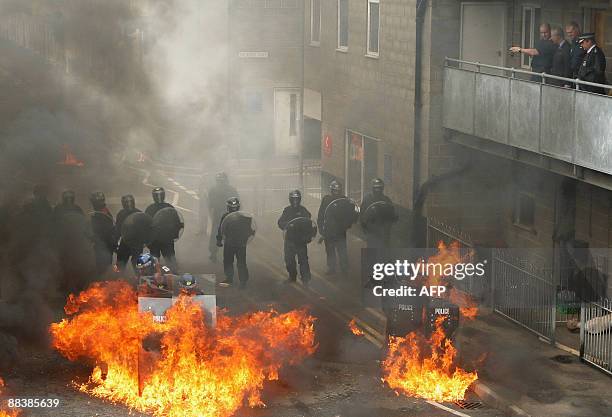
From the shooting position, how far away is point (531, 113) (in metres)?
17.7

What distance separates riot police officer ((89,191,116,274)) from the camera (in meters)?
18.4

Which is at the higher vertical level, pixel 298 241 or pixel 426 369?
pixel 298 241

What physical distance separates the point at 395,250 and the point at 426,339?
253 inches

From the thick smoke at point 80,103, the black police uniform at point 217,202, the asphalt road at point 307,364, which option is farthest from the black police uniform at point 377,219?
the thick smoke at point 80,103

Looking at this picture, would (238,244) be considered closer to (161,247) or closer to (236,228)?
(236,228)

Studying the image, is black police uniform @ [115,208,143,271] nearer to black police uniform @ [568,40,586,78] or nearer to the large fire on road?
the large fire on road

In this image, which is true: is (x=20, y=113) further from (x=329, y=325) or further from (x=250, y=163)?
(x=250, y=163)

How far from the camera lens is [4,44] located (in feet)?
65.7

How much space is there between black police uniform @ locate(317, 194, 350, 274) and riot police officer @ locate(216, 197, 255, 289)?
4.31ft

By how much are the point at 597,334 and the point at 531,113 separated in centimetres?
401

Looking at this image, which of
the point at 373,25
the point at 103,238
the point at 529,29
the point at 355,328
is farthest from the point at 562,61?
the point at 103,238

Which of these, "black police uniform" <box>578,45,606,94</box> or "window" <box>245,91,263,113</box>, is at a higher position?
"black police uniform" <box>578,45,606,94</box>

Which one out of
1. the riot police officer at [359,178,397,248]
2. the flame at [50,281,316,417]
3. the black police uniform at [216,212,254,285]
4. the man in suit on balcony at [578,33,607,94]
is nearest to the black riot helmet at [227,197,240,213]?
the black police uniform at [216,212,254,285]

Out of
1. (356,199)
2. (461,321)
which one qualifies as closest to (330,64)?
(356,199)
